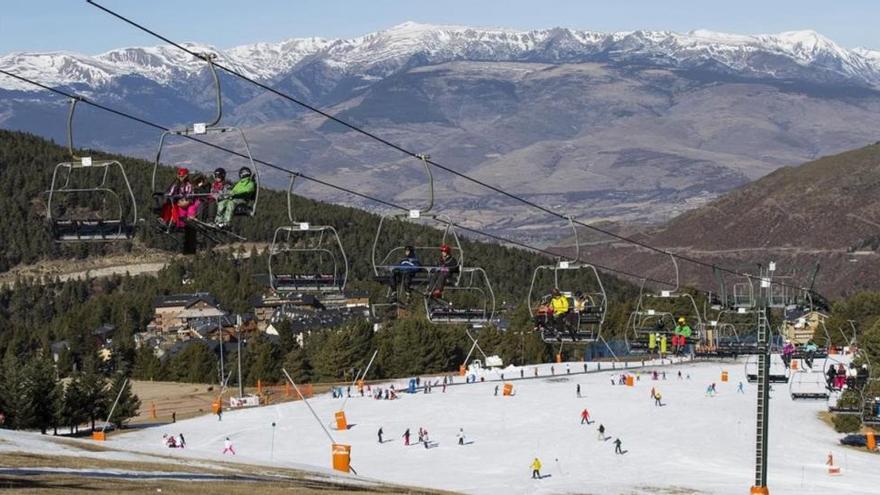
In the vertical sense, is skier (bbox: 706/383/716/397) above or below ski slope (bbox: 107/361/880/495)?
above

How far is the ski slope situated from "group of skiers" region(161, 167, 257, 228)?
31.5 metres

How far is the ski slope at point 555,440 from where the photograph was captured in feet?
245

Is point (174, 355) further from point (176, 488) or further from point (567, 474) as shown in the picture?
point (176, 488)

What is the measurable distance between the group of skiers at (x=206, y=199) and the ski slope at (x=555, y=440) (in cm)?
3149

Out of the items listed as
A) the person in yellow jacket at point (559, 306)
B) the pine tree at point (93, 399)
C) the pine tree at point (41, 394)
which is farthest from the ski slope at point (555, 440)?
the person in yellow jacket at point (559, 306)

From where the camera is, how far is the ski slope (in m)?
74.6

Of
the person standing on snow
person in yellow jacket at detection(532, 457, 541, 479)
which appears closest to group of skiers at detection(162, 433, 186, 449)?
person in yellow jacket at detection(532, 457, 541, 479)

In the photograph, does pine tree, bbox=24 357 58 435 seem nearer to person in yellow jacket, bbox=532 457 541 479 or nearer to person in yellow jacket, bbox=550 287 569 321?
person in yellow jacket, bbox=532 457 541 479

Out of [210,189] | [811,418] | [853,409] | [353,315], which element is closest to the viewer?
[210,189]

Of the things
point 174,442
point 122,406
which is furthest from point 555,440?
point 122,406

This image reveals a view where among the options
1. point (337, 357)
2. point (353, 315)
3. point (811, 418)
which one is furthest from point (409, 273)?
point (353, 315)

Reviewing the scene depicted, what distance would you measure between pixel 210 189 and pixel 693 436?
66352mm

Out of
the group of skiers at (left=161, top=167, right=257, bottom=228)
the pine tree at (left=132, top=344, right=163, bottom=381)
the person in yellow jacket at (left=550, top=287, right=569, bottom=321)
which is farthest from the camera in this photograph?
the pine tree at (left=132, top=344, right=163, bottom=381)

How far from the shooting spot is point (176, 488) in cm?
4491
